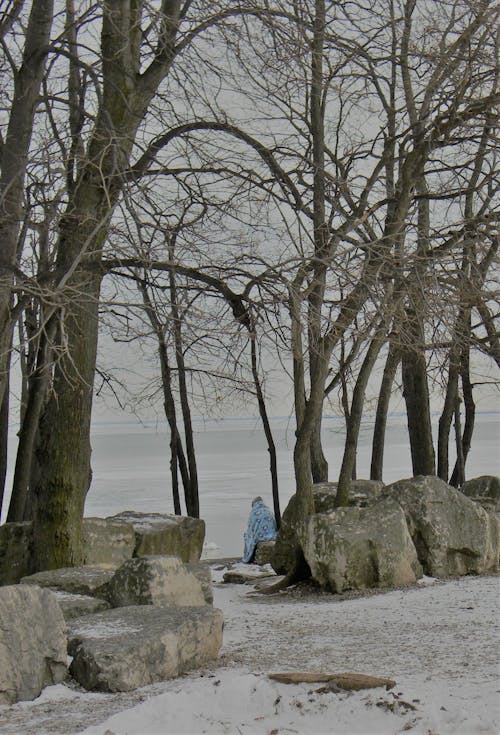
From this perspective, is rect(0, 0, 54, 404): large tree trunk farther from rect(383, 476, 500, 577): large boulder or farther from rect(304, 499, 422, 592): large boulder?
rect(383, 476, 500, 577): large boulder

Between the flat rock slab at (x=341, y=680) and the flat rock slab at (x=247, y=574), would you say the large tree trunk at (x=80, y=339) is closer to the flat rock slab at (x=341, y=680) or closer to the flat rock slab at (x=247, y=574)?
the flat rock slab at (x=247, y=574)

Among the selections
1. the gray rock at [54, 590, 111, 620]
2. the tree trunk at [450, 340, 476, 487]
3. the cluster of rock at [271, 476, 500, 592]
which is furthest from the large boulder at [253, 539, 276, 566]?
the tree trunk at [450, 340, 476, 487]

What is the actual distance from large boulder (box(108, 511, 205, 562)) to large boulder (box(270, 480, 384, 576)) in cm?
134

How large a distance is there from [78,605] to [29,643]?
131cm

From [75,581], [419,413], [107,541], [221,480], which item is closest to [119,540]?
[107,541]

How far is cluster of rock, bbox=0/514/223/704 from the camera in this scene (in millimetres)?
5727

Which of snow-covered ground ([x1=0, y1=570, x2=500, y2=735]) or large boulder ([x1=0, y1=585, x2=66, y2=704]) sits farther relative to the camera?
large boulder ([x1=0, y1=585, x2=66, y2=704])

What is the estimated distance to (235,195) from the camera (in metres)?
11.7

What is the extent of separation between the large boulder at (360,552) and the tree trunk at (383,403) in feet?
14.0

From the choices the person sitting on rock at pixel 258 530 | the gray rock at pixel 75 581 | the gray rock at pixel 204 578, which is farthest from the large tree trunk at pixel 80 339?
the person sitting on rock at pixel 258 530

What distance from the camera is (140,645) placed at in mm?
5875

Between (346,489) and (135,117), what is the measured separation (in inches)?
189

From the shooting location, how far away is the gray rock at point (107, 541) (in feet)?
33.9

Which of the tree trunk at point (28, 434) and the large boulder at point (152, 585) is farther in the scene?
the tree trunk at point (28, 434)
